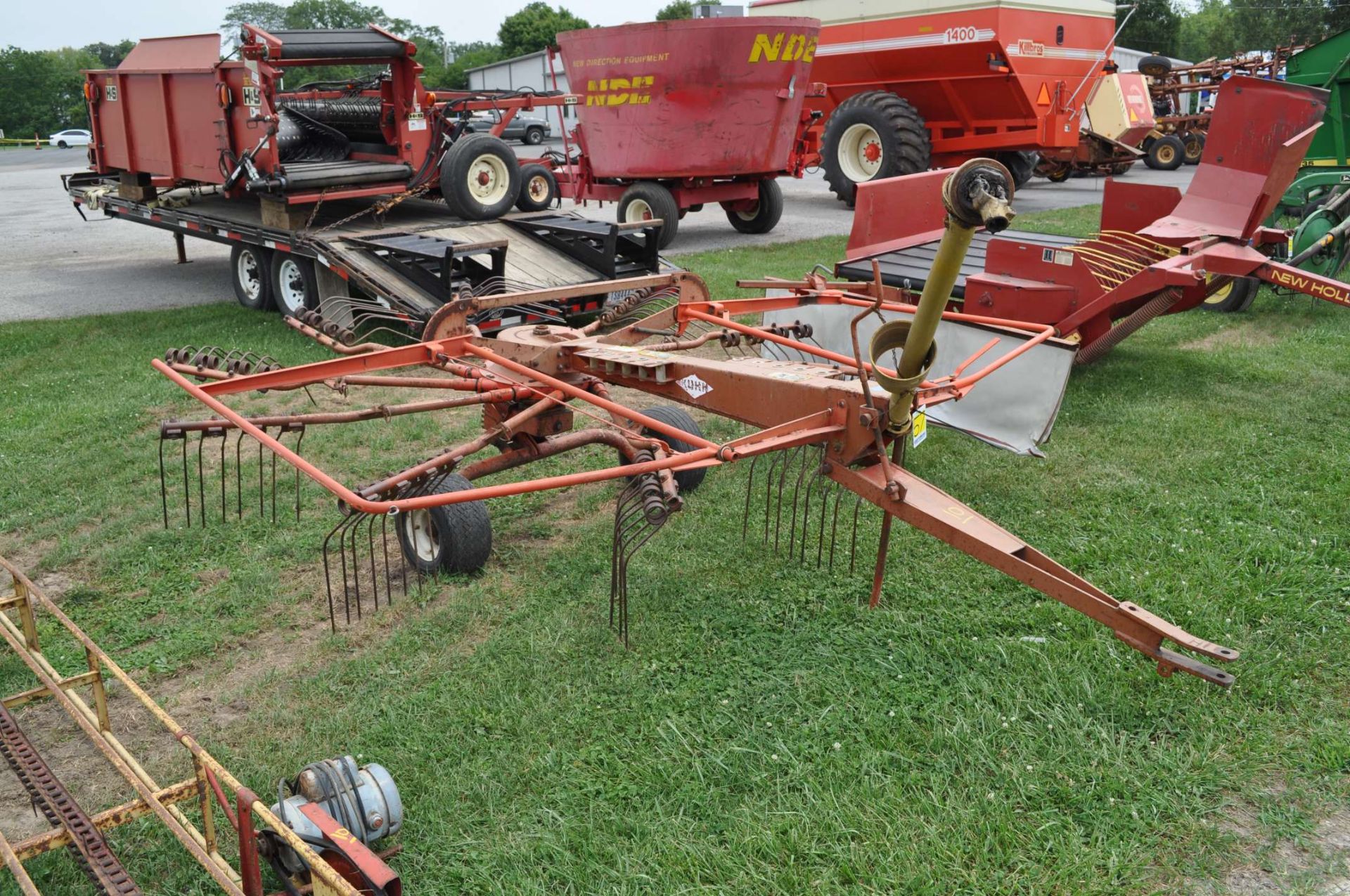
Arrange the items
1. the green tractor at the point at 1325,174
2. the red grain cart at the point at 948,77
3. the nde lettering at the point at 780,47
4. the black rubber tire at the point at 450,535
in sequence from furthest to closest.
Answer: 1. the red grain cart at the point at 948,77
2. the nde lettering at the point at 780,47
3. the green tractor at the point at 1325,174
4. the black rubber tire at the point at 450,535

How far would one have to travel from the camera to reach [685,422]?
539 centimetres

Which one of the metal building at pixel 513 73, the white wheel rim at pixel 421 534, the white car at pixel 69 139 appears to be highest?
the metal building at pixel 513 73

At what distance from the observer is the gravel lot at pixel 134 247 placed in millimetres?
10406

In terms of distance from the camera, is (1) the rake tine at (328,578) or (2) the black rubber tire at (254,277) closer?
(1) the rake tine at (328,578)

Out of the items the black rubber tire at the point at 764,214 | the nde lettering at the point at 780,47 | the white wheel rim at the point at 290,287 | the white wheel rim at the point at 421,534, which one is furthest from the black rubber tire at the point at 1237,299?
the white wheel rim at the point at 290,287

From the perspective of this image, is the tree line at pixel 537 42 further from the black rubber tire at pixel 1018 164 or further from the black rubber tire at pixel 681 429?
the black rubber tire at pixel 681 429

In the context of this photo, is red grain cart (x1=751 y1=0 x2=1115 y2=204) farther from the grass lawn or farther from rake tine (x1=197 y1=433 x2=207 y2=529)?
rake tine (x1=197 y1=433 x2=207 y2=529)

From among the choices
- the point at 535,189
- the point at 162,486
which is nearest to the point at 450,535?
the point at 162,486

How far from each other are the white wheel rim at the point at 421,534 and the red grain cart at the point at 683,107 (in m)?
7.27

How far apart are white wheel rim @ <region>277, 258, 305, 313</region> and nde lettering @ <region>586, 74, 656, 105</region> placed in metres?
4.27

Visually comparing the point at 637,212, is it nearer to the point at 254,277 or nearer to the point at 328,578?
the point at 254,277

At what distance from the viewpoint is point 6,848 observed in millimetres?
2400

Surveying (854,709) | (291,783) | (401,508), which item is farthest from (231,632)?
(854,709)

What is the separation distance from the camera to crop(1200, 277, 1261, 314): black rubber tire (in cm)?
879
